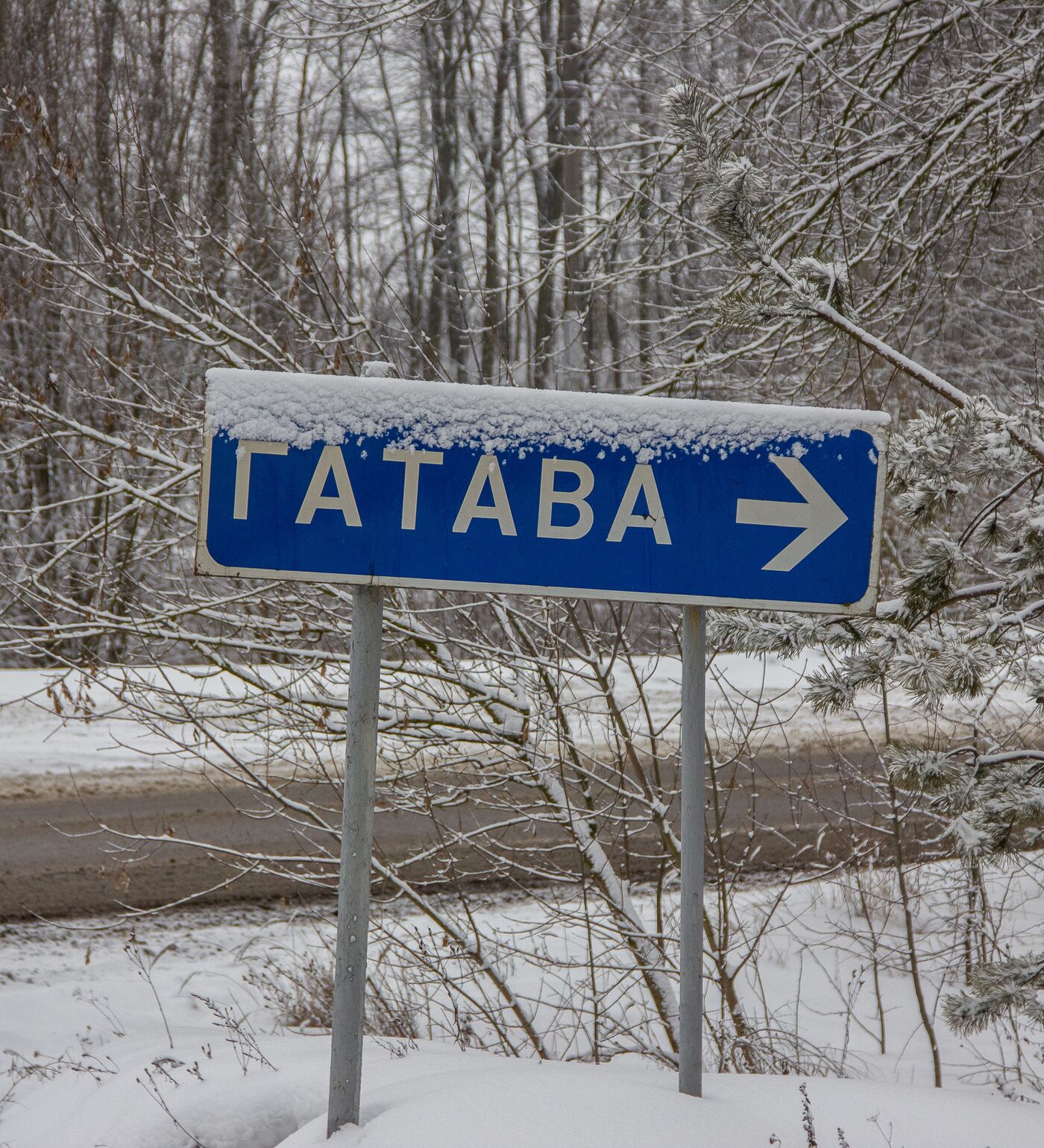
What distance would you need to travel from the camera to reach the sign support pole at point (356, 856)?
78.6 inches

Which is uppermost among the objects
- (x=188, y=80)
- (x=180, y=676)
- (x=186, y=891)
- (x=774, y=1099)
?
(x=188, y=80)

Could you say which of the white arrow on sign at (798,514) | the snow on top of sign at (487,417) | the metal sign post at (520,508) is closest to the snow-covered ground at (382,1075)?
the metal sign post at (520,508)

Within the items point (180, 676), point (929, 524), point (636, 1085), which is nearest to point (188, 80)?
point (180, 676)

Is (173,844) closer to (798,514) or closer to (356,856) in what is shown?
(356,856)

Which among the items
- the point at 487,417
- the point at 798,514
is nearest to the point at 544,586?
the point at 487,417

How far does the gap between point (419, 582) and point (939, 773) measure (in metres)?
1.73

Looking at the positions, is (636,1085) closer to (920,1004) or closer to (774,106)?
(920,1004)

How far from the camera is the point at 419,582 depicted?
1942mm

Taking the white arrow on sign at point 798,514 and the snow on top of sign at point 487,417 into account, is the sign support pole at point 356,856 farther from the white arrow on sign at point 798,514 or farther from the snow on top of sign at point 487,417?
the white arrow on sign at point 798,514

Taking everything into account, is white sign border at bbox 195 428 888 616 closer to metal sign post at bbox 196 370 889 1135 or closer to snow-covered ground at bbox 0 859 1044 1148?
metal sign post at bbox 196 370 889 1135

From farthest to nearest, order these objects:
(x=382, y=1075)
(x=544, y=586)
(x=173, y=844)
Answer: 1. (x=173, y=844)
2. (x=382, y=1075)
3. (x=544, y=586)

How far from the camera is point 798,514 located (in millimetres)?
1998

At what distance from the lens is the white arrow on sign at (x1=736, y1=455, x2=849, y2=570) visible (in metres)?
1.99

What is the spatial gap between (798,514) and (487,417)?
604 millimetres
